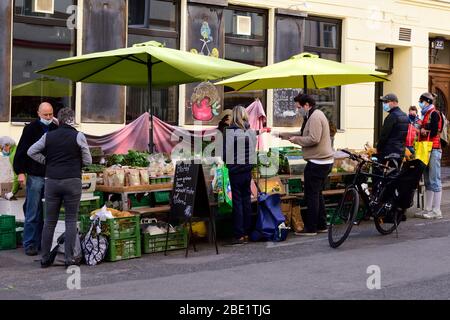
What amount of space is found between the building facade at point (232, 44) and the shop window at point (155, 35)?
20 mm

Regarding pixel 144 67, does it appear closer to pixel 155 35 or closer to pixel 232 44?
pixel 155 35

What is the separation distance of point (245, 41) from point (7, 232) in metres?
7.79

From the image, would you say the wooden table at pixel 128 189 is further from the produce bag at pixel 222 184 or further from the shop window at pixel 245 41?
the shop window at pixel 245 41

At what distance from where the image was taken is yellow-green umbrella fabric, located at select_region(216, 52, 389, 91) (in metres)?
10.2

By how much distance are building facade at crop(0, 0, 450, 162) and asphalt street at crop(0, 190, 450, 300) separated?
4318mm

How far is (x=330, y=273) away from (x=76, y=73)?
202 inches

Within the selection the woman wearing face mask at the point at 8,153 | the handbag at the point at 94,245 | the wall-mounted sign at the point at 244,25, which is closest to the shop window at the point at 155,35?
the wall-mounted sign at the point at 244,25

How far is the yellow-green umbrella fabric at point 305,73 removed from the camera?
33.3ft

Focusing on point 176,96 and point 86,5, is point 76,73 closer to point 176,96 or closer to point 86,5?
point 86,5

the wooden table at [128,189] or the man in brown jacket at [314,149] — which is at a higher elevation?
the man in brown jacket at [314,149]

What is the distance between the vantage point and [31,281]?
7.52 meters

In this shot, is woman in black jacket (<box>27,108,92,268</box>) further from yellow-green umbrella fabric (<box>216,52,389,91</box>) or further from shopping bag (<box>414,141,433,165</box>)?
shopping bag (<box>414,141,433,165</box>)

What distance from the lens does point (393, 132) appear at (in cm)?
1095
